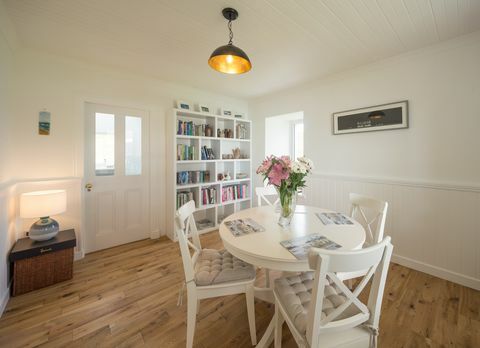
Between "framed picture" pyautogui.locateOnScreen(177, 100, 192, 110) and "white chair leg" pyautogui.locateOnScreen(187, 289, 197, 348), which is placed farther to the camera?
"framed picture" pyautogui.locateOnScreen(177, 100, 192, 110)

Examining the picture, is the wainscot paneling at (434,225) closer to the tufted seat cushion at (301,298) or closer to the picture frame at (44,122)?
the tufted seat cushion at (301,298)

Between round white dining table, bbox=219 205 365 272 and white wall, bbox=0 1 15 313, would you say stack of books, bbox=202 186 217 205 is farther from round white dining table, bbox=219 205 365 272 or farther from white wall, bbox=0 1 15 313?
white wall, bbox=0 1 15 313

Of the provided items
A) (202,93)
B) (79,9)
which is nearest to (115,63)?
(79,9)

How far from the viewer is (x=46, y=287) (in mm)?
1958

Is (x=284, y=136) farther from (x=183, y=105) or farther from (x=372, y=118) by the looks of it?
(x=183, y=105)

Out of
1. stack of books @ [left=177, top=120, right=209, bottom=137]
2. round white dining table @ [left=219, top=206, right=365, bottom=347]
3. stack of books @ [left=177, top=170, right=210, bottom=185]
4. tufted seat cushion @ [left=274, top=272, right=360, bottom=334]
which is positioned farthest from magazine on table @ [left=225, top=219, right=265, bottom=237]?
stack of books @ [left=177, top=120, right=209, bottom=137]

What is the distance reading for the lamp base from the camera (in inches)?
77.5

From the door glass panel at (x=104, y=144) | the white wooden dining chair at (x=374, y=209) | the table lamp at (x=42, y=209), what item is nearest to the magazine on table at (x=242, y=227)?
the white wooden dining chair at (x=374, y=209)

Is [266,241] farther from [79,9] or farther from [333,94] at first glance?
[333,94]

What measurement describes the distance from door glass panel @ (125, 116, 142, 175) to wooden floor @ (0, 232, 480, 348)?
4.33 feet

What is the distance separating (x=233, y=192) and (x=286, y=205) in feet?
7.02

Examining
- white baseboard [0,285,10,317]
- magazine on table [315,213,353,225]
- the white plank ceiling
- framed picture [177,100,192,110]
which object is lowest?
white baseboard [0,285,10,317]

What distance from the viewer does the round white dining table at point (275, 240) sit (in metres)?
1.11

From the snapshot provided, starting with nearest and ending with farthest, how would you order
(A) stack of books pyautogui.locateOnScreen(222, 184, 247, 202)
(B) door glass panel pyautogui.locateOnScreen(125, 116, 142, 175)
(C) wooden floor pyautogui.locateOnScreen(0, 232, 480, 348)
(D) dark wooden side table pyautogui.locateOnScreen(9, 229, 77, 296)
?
(C) wooden floor pyautogui.locateOnScreen(0, 232, 480, 348) < (D) dark wooden side table pyautogui.locateOnScreen(9, 229, 77, 296) < (B) door glass panel pyautogui.locateOnScreen(125, 116, 142, 175) < (A) stack of books pyautogui.locateOnScreen(222, 184, 247, 202)
